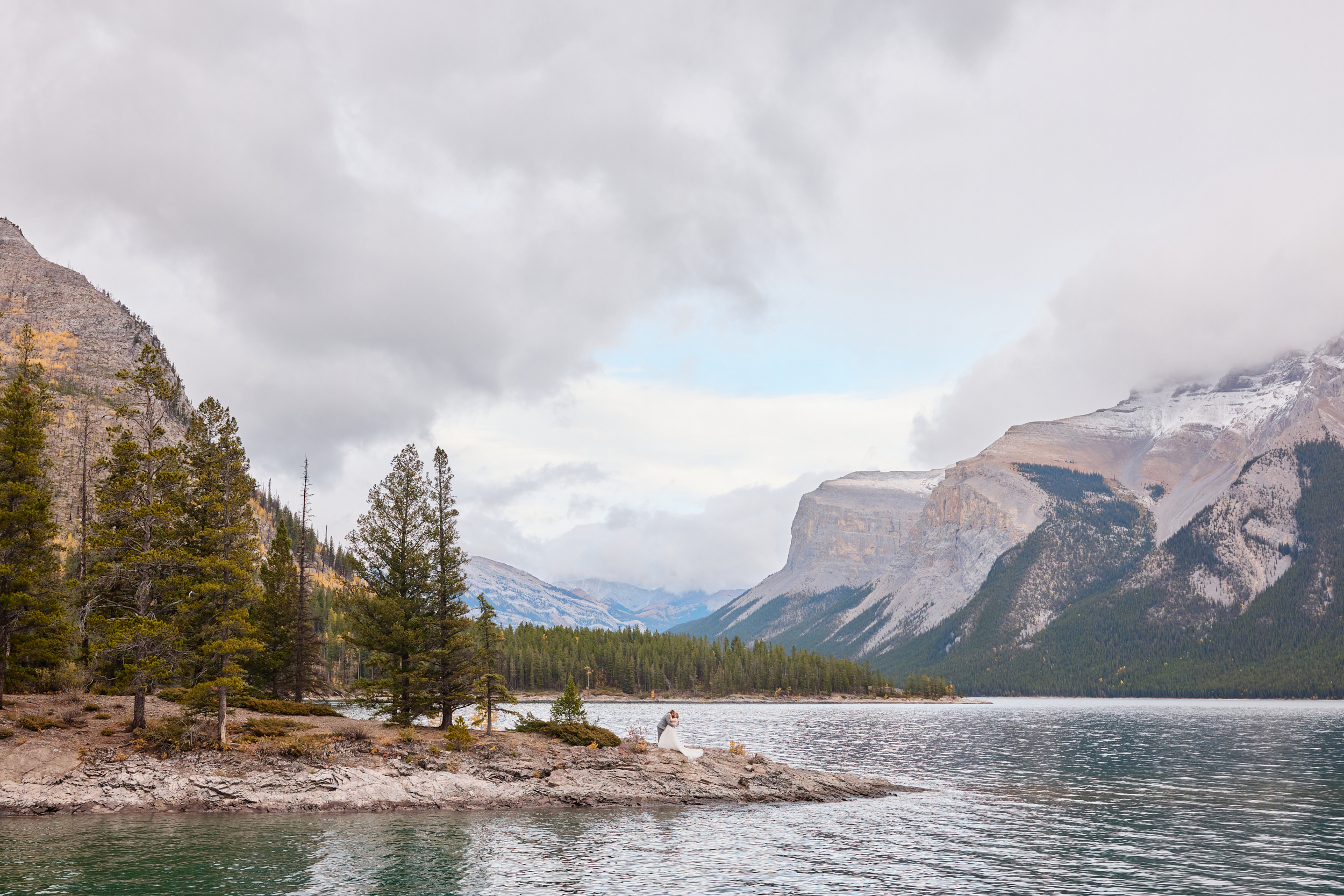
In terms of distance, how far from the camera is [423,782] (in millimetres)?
52469

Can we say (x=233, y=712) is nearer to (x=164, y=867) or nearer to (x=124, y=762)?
(x=124, y=762)

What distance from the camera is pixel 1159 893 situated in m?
31.5

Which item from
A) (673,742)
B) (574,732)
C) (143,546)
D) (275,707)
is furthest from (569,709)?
(143,546)

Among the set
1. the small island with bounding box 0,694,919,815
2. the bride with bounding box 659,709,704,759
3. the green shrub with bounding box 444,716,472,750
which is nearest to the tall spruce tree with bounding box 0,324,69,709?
the small island with bounding box 0,694,919,815

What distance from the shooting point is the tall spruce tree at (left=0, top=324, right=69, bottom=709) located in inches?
2119

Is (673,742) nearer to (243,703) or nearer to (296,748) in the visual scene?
(296,748)

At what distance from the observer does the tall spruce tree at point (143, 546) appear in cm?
5234

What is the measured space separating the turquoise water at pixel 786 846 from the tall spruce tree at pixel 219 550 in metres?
10.8

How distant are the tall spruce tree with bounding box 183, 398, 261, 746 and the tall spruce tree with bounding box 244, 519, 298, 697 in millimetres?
14381

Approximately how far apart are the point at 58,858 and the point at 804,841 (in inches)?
1263

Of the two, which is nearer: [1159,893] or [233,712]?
[1159,893]

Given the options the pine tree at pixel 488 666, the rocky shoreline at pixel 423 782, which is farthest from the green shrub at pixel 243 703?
the pine tree at pixel 488 666

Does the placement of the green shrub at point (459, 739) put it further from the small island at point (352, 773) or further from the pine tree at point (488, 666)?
the pine tree at point (488, 666)

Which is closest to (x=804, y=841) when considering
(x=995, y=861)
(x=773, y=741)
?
(x=995, y=861)
